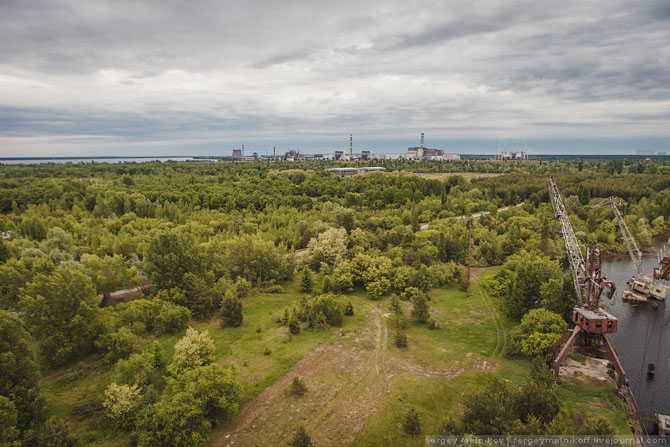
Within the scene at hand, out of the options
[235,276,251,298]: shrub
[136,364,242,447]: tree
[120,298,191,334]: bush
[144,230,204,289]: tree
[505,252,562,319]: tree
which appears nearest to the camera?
[136,364,242,447]: tree

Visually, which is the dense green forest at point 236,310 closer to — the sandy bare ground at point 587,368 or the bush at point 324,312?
the bush at point 324,312

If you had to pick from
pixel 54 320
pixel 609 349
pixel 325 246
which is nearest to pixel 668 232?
pixel 609 349

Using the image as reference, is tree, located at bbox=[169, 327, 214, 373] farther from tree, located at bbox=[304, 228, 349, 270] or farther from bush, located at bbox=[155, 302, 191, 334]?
tree, located at bbox=[304, 228, 349, 270]

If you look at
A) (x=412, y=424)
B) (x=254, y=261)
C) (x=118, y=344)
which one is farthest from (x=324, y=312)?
(x=118, y=344)

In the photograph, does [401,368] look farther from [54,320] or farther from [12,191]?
[12,191]

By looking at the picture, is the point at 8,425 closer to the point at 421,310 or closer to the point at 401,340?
the point at 401,340

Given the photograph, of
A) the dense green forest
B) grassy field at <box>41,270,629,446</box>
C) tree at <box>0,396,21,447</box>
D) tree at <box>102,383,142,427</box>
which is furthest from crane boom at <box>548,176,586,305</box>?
tree at <box>0,396,21,447</box>

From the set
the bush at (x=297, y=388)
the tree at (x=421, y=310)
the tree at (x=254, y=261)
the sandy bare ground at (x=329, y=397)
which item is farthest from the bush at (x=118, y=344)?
the tree at (x=421, y=310)
